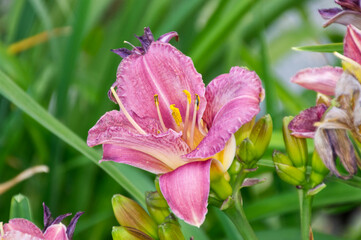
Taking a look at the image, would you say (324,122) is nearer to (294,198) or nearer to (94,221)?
(294,198)

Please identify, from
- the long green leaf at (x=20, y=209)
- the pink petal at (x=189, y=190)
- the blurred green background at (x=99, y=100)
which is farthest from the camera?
the blurred green background at (x=99, y=100)

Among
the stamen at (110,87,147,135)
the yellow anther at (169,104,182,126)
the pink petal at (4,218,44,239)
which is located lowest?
the pink petal at (4,218,44,239)

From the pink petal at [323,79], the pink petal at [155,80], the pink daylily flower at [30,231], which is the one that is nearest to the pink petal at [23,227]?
the pink daylily flower at [30,231]

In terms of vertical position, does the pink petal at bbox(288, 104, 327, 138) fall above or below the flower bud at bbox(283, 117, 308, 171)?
above

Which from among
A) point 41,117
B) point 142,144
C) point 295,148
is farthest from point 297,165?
point 41,117

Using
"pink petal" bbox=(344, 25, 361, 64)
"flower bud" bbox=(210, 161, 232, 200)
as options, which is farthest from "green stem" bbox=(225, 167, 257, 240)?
"pink petal" bbox=(344, 25, 361, 64)

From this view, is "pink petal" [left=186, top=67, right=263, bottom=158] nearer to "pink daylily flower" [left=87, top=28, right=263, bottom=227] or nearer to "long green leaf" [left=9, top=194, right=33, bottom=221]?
"pink daylily flower" [left=87, top=28, right=263, bottom=227]

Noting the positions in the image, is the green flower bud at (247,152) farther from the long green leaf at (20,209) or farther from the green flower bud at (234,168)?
the long green leaf at (20,209)

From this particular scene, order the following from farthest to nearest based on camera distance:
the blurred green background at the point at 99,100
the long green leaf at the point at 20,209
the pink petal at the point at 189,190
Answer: the blurred green background at the point at 99,100 < the long green leaf at the point at 20,209 < the pink petal at the point at 189,190
